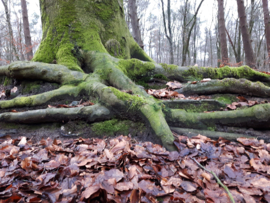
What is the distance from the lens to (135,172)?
132 cm

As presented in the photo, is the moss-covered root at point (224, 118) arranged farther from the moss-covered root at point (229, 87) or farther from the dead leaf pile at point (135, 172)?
the moss-covered root at point (229, 87)

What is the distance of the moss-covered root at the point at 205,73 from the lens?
10.9 ft

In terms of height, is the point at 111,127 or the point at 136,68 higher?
the point at 136,68

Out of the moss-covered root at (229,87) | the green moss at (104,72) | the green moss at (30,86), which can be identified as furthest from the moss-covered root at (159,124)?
the green moss at (30,86)

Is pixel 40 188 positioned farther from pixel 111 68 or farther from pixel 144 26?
pixel 144 26

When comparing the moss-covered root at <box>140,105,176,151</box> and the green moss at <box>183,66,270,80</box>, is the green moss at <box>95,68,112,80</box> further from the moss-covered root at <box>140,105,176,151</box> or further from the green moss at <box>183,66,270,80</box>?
the green moss at <box>183,66,270,80</box>

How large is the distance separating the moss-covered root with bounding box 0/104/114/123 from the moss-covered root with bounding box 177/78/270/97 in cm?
163

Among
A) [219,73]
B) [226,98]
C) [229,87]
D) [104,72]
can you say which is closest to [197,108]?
[226,98]

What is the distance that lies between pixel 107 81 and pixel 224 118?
6.93 feet

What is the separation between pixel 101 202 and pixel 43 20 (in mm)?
4705

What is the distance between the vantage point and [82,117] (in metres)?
2.22

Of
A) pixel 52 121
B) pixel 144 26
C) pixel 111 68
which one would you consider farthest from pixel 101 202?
pixel 144 26

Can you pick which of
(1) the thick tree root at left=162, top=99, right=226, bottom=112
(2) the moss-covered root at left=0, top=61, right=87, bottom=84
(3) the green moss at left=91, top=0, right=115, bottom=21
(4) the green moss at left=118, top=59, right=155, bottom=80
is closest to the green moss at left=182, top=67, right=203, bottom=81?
(4) the green moss at left=118, top=59, right=155, bottom=80

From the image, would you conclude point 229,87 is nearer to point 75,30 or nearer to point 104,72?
point 104,72
